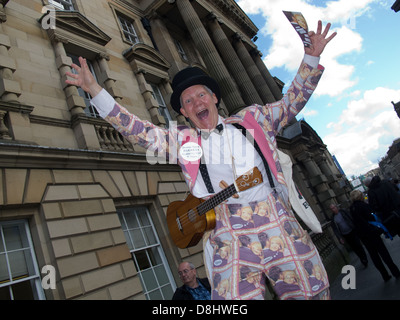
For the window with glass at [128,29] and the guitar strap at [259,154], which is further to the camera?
the window with glass at [128,29]

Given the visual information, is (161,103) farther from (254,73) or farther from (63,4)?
(254,73)

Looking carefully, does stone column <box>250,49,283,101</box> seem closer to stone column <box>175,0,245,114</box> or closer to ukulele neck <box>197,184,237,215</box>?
stone column <box>175,0,245,114</box>

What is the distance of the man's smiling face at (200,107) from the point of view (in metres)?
2.25

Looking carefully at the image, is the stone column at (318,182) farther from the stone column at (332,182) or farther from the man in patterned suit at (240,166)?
the man in patterned suit at (240,166)

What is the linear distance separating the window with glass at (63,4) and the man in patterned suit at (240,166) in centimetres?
845

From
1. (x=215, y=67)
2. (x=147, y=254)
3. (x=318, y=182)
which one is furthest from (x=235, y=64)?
(x=147, y=254)

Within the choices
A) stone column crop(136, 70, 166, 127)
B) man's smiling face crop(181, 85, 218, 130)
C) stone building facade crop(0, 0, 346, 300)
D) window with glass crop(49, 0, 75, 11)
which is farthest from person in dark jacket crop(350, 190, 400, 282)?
window with glass crop(49, 0, 75, 11)

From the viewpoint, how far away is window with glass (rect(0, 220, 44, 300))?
436cm

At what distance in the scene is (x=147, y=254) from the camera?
674 cm

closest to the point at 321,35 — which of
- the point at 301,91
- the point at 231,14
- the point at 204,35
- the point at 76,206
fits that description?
the point at 301,91

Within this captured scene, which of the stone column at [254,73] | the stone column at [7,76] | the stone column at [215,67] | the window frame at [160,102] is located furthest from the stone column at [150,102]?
the stone column at [254,73]

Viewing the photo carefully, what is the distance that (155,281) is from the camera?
6.53 m

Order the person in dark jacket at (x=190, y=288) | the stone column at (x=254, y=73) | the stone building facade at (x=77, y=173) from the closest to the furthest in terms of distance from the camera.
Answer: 1. the person in dark jacket at (x=190, y=288)
2. the stone building facade at (x=77, y=173)
3. the stone column at (x=254, y=73)

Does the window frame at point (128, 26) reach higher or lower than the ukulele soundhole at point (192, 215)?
higher
